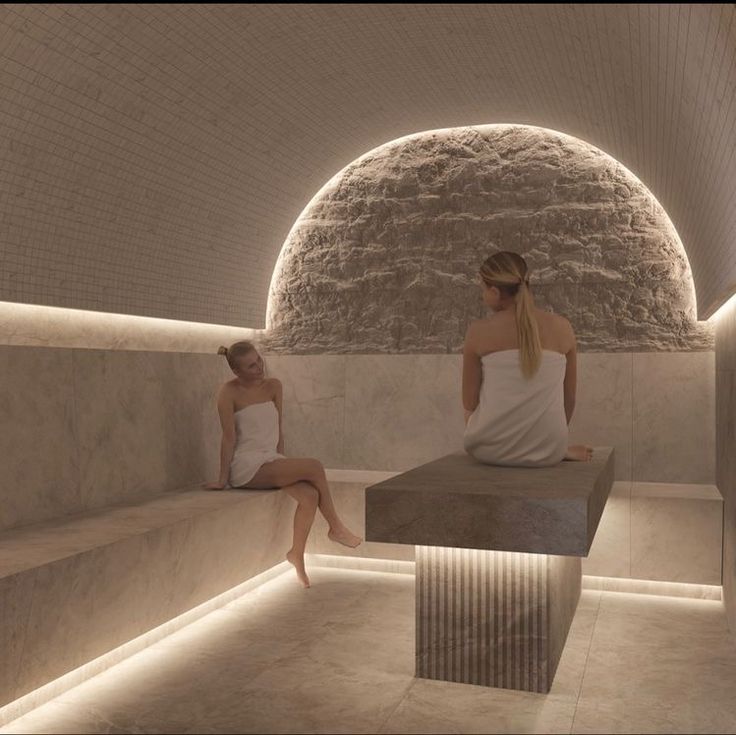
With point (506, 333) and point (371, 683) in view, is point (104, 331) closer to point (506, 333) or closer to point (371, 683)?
point (506, 333)

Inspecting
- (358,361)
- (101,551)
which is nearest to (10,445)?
(101,551)

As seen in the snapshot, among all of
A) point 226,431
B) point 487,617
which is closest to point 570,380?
point 487,617

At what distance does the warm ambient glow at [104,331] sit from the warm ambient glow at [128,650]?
75.8 inches

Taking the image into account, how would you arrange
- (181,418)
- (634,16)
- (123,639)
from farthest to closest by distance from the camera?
1. (181,418)
2. (123,639)
3. (634,16)

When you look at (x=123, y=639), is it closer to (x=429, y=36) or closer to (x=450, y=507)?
(x=450, y=507)

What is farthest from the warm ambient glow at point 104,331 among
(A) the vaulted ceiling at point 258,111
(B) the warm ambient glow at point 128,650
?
(B) the warm ambient glow at point 128,650

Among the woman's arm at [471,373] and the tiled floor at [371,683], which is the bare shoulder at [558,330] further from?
the tiled floor at [371,683]

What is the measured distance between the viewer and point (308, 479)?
5.28 meters

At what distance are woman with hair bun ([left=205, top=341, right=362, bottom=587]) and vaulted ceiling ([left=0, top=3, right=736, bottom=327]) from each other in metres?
0.93

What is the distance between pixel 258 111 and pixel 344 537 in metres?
2.92

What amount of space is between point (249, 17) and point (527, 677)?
11.9 ft

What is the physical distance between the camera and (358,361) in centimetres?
679

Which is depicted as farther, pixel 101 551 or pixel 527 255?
pixel 527 255


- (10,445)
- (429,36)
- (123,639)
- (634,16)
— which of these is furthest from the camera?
(429,36)
